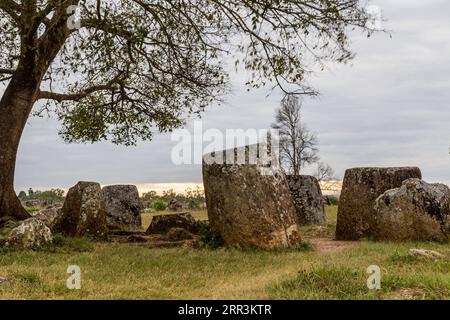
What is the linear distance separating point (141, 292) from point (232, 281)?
1.60m

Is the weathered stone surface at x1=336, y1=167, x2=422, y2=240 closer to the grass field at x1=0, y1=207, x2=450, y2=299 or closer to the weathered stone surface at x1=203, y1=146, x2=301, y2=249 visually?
the grass field at x1=0, y1=207, x2=450, y2=299

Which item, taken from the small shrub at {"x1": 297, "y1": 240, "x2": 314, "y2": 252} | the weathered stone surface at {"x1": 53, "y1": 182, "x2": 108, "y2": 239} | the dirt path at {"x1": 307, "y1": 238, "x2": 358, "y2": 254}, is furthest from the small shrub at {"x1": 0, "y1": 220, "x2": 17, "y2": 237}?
the dirt path at {"x1": 307, "y1": 238, "x2": 358, "y2": 254}

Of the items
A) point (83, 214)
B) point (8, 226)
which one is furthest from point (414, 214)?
point (8, 226)

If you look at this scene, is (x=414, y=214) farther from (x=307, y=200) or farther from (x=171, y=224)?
(x=307, y=200)

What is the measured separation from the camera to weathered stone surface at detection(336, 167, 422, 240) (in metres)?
17.4

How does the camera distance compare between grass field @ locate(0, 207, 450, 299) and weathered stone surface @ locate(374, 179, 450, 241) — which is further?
weathered stone surface @ locate(374, 179, 450, 241)

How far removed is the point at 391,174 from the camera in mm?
17812

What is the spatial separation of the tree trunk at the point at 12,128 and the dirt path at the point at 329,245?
916cm

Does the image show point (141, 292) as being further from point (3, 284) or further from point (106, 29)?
point (106, 29)

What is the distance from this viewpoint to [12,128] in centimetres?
1864

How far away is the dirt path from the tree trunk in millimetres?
9163

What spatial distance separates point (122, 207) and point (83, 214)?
7041 millimetres

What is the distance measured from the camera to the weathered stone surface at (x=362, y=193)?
17438mm
